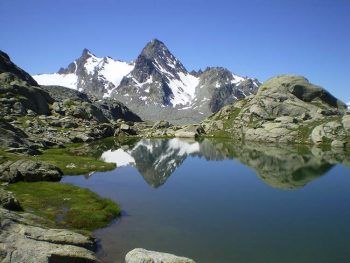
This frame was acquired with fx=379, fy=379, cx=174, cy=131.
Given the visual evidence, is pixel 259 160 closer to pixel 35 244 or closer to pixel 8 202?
pixel 8 202

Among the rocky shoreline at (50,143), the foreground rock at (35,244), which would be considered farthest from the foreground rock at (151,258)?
the foreground rock at (35,244)

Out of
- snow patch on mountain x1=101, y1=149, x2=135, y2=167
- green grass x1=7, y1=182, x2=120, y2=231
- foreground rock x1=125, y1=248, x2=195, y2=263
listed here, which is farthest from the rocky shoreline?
snow patch on mountain x1=101, y1=149, x2=135, y2=167

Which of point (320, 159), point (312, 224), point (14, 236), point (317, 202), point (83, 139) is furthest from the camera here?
point (83, 139)

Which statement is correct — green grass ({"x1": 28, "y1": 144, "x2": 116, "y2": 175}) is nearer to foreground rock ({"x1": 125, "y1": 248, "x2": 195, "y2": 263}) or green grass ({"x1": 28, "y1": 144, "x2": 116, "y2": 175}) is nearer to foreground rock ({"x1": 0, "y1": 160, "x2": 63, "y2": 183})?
foreground rock ({"x1": 0, "y1": 160, "x2": 63, "y2": 183})

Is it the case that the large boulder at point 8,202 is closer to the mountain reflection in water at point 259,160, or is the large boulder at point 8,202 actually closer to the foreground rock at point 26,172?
the foreground rock at point 26,172

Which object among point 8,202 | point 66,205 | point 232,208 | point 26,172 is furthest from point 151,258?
point 26,172

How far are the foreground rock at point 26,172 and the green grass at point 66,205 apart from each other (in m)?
2.17

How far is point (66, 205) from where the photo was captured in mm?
55594

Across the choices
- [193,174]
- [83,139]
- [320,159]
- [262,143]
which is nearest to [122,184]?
[193,174]

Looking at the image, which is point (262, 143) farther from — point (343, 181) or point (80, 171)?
point (80, 171)

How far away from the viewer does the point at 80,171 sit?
292 feet

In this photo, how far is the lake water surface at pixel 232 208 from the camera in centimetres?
3997

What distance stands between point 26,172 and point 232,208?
37139 mm

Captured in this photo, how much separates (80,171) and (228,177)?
116ft
